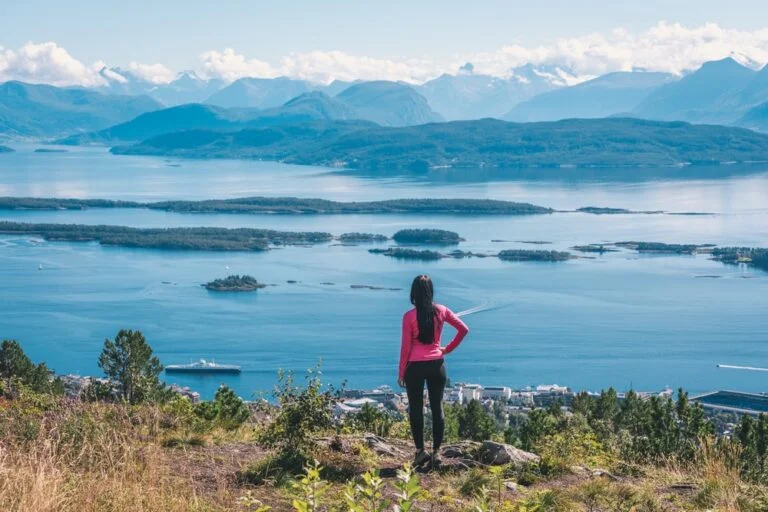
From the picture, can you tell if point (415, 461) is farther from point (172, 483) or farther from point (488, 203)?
point (488, 203)

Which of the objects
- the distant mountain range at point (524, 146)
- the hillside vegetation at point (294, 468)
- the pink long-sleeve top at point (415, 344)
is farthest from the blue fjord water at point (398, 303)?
the distant mountain range at point (524, 146)

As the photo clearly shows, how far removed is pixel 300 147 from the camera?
149250 millimetres

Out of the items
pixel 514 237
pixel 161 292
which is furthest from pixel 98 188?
pixel 161 292

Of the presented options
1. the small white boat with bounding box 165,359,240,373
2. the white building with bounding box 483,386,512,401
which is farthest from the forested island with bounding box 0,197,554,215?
the white building with bounding box 483,386,512,401

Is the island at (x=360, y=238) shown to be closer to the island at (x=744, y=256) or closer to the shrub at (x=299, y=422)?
the island at (x=744, y=256)

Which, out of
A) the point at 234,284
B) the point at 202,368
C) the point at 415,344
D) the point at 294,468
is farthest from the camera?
the point at 234,284

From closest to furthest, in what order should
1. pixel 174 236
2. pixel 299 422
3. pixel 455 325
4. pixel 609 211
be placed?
pixel 299 422
pixel 455 325
pixel 174 236
pixel 609 211

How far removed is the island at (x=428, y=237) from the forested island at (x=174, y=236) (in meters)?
4.23

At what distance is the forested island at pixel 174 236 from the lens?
55.4 meters

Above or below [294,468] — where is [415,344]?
above

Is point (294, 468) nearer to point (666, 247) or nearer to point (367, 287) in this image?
point (367, 287)

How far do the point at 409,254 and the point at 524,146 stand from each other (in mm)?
80900

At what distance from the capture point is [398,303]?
37.9 meters

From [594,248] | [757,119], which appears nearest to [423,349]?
[594,248]
